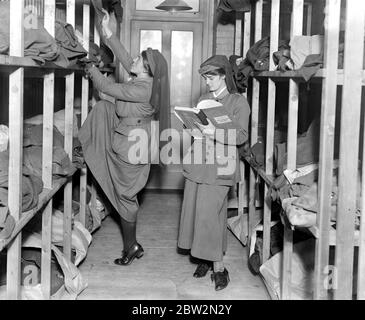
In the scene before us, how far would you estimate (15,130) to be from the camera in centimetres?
241

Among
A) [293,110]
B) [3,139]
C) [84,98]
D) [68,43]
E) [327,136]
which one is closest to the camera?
[327,136]

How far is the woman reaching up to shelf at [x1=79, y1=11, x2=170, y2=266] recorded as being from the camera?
3.96m

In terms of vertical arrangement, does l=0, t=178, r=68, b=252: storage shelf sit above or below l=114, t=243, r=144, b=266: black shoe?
above

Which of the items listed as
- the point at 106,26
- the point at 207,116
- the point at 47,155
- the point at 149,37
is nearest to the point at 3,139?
the point at 47,155

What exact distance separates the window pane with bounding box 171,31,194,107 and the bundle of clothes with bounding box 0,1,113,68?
2.35m

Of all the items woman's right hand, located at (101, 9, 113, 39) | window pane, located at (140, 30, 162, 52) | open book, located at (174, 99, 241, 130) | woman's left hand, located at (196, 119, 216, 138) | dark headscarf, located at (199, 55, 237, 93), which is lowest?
woman's left hand, located at (196, 119, 216, 138)

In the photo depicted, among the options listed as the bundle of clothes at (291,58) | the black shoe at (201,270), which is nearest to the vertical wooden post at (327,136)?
the bundle of clothes at (291,58)

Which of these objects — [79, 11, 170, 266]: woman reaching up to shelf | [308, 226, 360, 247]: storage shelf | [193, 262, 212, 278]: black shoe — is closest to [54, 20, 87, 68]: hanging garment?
[79, 11, 170, 266]: woman reaching up to shelf

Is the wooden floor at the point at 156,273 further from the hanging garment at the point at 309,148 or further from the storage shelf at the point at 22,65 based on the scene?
the storage shelf at the point at 22,65

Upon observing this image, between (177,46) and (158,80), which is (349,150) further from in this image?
(177,46)

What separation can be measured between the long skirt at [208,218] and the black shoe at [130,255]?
62cm

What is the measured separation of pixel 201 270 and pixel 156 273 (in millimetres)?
315

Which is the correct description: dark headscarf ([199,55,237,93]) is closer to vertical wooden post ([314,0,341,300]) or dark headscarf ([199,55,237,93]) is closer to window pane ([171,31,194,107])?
vertical wooden post ([314,0,341,300])

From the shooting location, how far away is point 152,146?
13.5 ft
